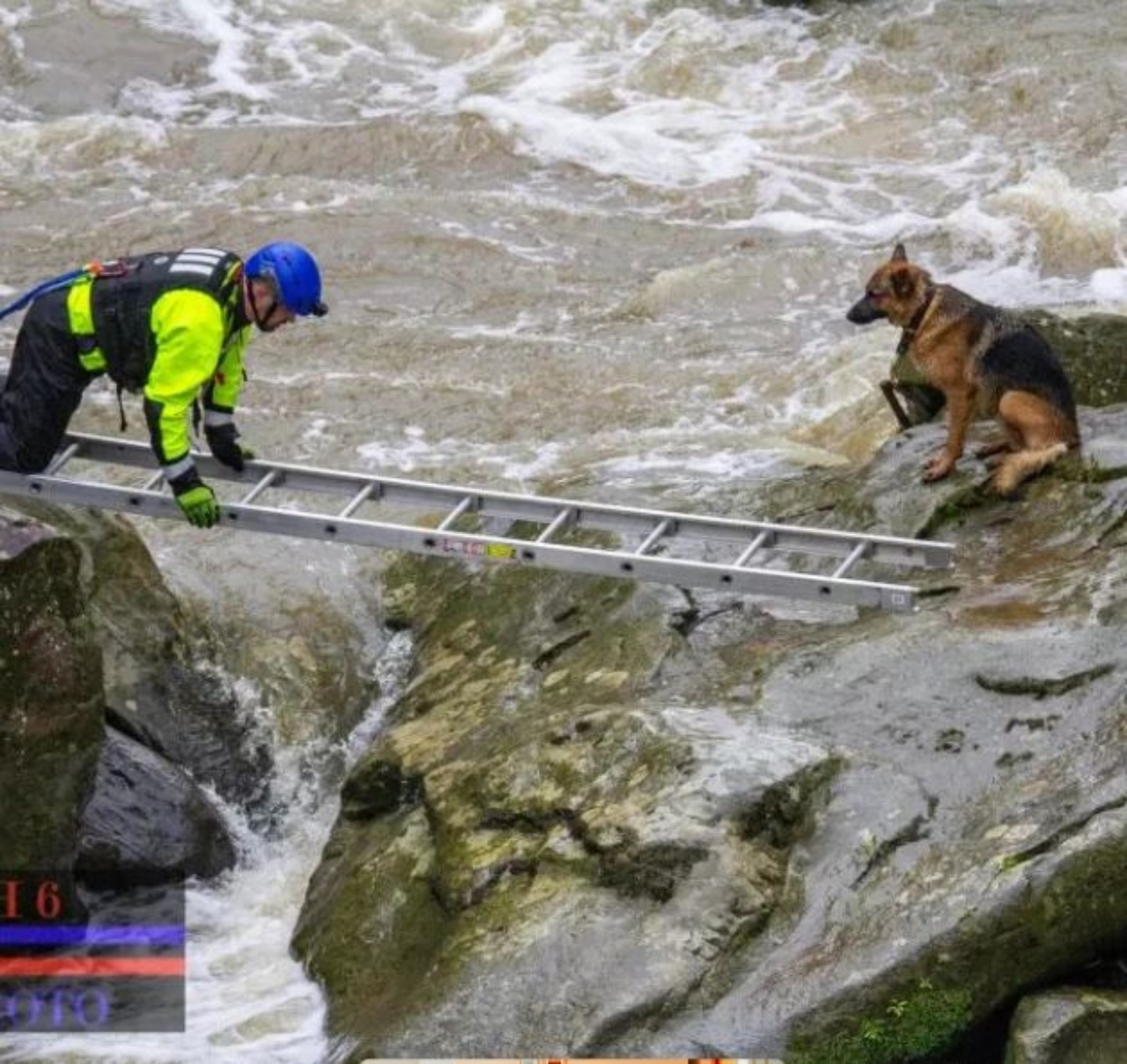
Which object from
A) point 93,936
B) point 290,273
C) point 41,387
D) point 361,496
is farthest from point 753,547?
point 93,936

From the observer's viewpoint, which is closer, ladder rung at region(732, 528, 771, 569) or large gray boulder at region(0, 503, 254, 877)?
large gray boulder at region(0, 503, 254, 877)

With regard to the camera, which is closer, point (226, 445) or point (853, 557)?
point (853, 557)

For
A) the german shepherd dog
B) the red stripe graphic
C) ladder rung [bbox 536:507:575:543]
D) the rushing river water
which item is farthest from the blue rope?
the german shepherd dog

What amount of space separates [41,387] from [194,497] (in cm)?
87

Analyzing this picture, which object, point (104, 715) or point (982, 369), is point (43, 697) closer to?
point (104, 715)

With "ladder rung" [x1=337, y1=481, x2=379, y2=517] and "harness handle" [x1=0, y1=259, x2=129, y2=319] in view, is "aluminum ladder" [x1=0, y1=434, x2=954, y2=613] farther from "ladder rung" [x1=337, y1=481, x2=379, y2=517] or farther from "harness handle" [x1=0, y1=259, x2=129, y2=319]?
"harness handle" [x1=0, y1=259, x2=129, y2=319]

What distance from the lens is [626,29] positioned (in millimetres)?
21688

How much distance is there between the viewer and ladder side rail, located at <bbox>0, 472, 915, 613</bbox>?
732 centimetres

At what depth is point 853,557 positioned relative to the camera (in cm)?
745

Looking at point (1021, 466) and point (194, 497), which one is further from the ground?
point (194, 497)

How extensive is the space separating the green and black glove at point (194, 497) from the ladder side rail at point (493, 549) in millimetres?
274

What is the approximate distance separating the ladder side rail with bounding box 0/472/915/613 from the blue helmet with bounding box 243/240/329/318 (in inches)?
34.5

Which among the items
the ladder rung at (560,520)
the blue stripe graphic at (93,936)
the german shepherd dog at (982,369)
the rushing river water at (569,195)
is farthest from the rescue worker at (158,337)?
the german shepherd dog at (982,369)

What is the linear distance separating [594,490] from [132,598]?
2620 mm
